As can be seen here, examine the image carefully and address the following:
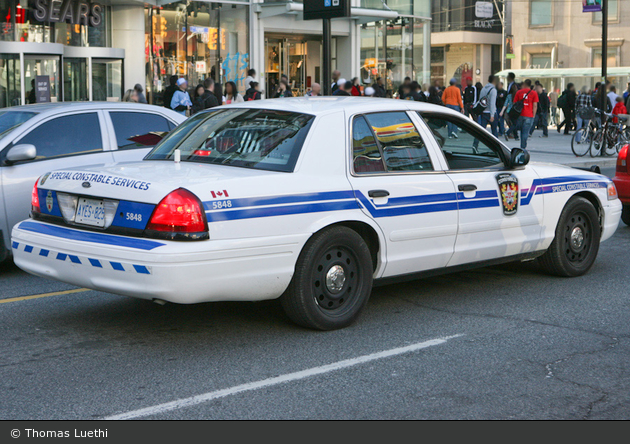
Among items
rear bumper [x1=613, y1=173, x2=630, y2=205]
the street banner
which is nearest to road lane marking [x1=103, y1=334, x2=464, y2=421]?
rear bumper [x1=613, y1=173, x2=630, y2=205]

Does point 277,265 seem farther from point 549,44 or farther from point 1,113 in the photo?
point 549,44

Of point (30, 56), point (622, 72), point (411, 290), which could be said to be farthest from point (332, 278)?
point (622, 72)

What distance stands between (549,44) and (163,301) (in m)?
51.2

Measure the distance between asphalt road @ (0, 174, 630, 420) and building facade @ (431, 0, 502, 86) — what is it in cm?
5478

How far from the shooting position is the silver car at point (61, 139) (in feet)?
25.0

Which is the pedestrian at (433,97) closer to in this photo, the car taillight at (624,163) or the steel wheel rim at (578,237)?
the car taillight at (624,163)

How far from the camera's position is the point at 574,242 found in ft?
24.6

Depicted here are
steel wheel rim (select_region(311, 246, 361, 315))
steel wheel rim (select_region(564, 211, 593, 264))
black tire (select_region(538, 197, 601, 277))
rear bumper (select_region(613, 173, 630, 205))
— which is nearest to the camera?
steel wheel rim (select_region(311, 246, 361, 315))

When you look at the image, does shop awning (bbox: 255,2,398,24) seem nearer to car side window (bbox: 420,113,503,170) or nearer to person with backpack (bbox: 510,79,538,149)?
person with backpack (bbox: 510,79,538,149)

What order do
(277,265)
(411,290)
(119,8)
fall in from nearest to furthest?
(277,265) → (411,290) → (119,8)

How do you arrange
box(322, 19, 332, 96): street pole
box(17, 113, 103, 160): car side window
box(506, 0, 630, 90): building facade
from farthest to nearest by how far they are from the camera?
1. box(506, 0, 630, 90): building facade
2. box(322, 19, 332, 96): street pole
3. box(17, 113, 103, 160): car side window

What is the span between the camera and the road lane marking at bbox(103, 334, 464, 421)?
4160mm

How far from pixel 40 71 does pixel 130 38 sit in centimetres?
318

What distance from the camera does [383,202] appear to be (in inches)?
228
